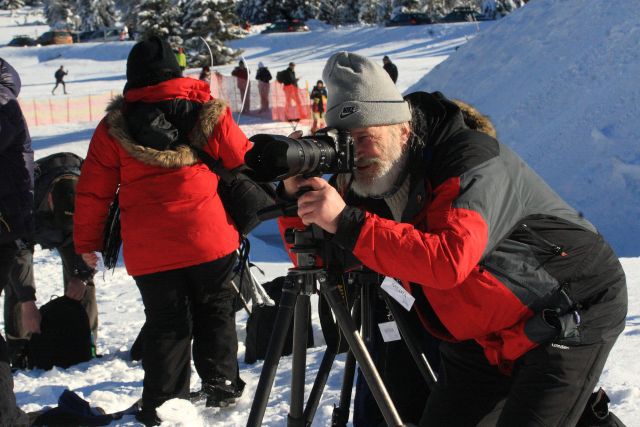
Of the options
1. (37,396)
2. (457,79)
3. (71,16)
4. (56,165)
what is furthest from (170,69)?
(71,16)

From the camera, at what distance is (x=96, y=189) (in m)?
3.59

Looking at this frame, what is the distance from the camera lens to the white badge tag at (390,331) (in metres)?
2.80

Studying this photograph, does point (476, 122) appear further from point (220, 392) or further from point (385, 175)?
point (220, 392)

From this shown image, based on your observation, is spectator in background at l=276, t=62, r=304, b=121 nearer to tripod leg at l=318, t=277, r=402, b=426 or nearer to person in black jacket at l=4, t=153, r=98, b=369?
person in black jacket at l=4, t=153, r=98, b=369

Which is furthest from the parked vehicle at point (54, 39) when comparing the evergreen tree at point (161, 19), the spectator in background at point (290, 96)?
the spectator in background at point (290, 96)

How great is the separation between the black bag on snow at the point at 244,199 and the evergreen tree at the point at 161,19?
103ft

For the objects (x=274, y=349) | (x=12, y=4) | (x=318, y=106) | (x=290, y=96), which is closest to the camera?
(x=274, y=349)

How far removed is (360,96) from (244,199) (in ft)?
5.45

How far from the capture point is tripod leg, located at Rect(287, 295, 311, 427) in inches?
94.0

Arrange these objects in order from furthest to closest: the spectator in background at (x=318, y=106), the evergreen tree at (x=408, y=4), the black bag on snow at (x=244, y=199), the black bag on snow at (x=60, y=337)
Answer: the evergreen tree at (x=408, y=4), the spectator in background at (x=318, y=106), the black bag on snow at (x=60, y=337), the black bag on snow at (x=244, y=199)

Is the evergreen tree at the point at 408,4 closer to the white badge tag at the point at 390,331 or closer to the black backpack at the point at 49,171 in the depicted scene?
the black backpack at the point at 49,171

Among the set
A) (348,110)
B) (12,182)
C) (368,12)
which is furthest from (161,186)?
(368,12)

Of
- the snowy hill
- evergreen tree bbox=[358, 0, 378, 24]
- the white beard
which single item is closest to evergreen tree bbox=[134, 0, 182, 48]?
evergreen tree bbox=[358, 0, 378, 24]

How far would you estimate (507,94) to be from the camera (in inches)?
419
